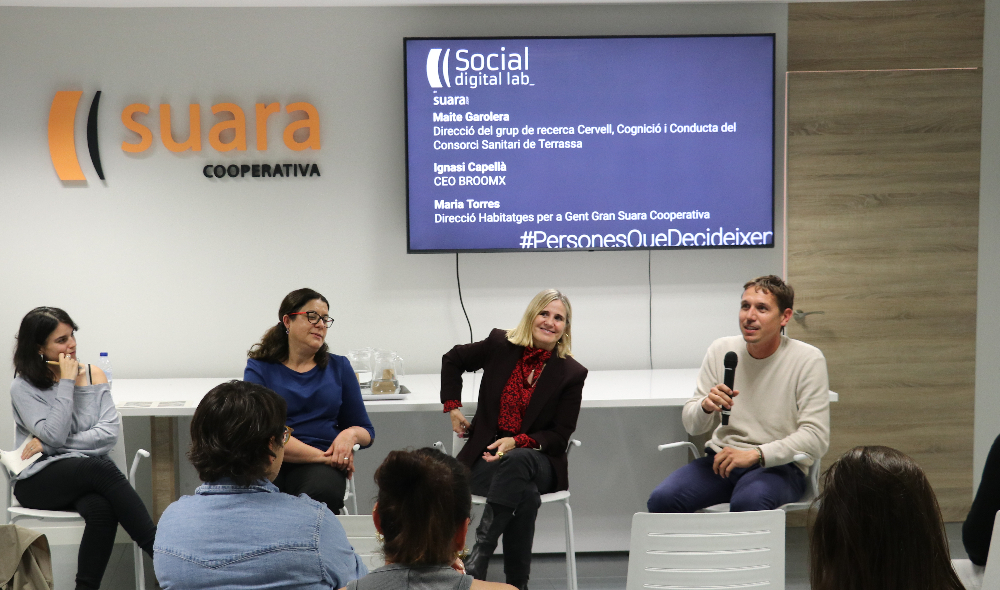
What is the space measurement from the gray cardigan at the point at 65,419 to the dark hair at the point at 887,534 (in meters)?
2.79

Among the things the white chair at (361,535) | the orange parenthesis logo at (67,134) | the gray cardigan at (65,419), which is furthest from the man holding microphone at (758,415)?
the orange parenthesis logo at (67,134)

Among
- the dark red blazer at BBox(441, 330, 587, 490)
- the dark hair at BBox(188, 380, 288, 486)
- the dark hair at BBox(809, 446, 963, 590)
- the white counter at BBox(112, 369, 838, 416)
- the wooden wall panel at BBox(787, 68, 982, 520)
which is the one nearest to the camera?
the dark hair at BBox(809, 446, 963, 590)

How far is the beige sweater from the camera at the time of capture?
10.2ft

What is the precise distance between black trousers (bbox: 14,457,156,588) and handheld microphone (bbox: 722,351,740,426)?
219 centimetres

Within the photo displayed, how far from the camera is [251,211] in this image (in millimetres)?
4078

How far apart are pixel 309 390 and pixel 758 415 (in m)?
1.74

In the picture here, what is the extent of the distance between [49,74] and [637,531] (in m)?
3.50

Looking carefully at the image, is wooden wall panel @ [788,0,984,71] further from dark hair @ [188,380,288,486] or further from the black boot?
dark hair @ [188,380,288,486]

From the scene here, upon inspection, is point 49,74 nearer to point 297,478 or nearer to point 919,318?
point 297,478

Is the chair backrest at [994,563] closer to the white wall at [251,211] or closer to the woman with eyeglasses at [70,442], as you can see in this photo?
the white wall at [251,211]

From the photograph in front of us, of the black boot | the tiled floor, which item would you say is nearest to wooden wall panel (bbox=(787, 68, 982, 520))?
the tiled floor

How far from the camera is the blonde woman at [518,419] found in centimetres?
307

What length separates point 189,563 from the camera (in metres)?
1.64

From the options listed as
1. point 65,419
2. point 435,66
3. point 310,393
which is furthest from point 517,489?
point 435,66
